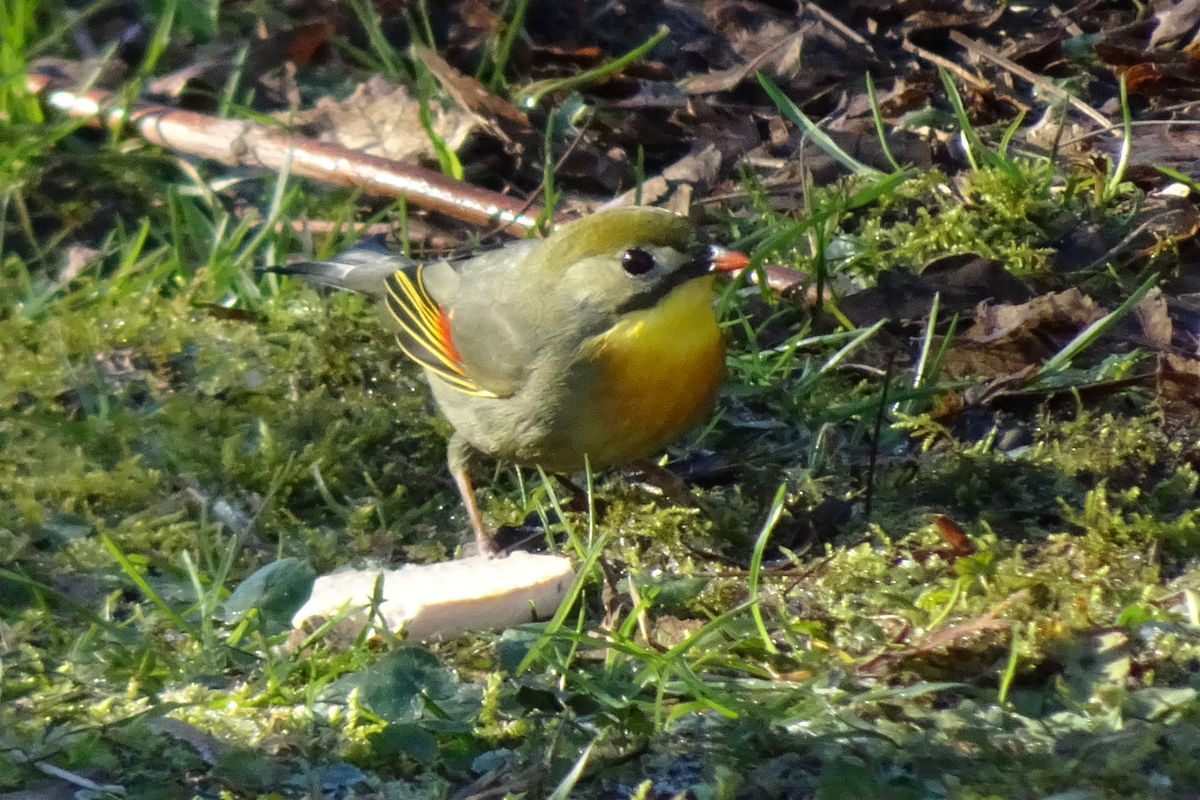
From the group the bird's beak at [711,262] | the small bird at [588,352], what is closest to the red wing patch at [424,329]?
the small bird at [588,352]

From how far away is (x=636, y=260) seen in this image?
4.12m

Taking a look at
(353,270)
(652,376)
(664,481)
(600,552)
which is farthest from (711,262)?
(353,270)

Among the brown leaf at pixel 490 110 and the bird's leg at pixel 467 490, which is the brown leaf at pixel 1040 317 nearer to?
the bird's leg at pixel 467 490

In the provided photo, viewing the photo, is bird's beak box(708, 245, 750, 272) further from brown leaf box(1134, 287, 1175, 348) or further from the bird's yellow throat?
brown leaf box(1134, 287, 1175, 348)

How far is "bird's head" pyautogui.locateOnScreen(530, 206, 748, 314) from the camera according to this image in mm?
4070

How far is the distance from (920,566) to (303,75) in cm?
462

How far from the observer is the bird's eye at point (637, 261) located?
13.5 ft

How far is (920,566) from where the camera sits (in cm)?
359

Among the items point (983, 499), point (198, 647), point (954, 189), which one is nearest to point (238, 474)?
point (198, 647)

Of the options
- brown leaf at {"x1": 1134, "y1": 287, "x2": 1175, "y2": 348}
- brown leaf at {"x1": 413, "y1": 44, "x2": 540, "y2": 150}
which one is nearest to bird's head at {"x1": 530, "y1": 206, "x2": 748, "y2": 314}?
brown leaf at {"x1": 1134, "y1": 287, "x2": 1175, "y2": 348}

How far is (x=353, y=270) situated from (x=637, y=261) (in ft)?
4.72

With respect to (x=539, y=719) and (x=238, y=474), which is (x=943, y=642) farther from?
(x=238, y=474)

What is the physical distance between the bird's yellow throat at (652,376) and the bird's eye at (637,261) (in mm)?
118

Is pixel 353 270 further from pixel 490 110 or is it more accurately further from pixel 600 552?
pixel 600 552
